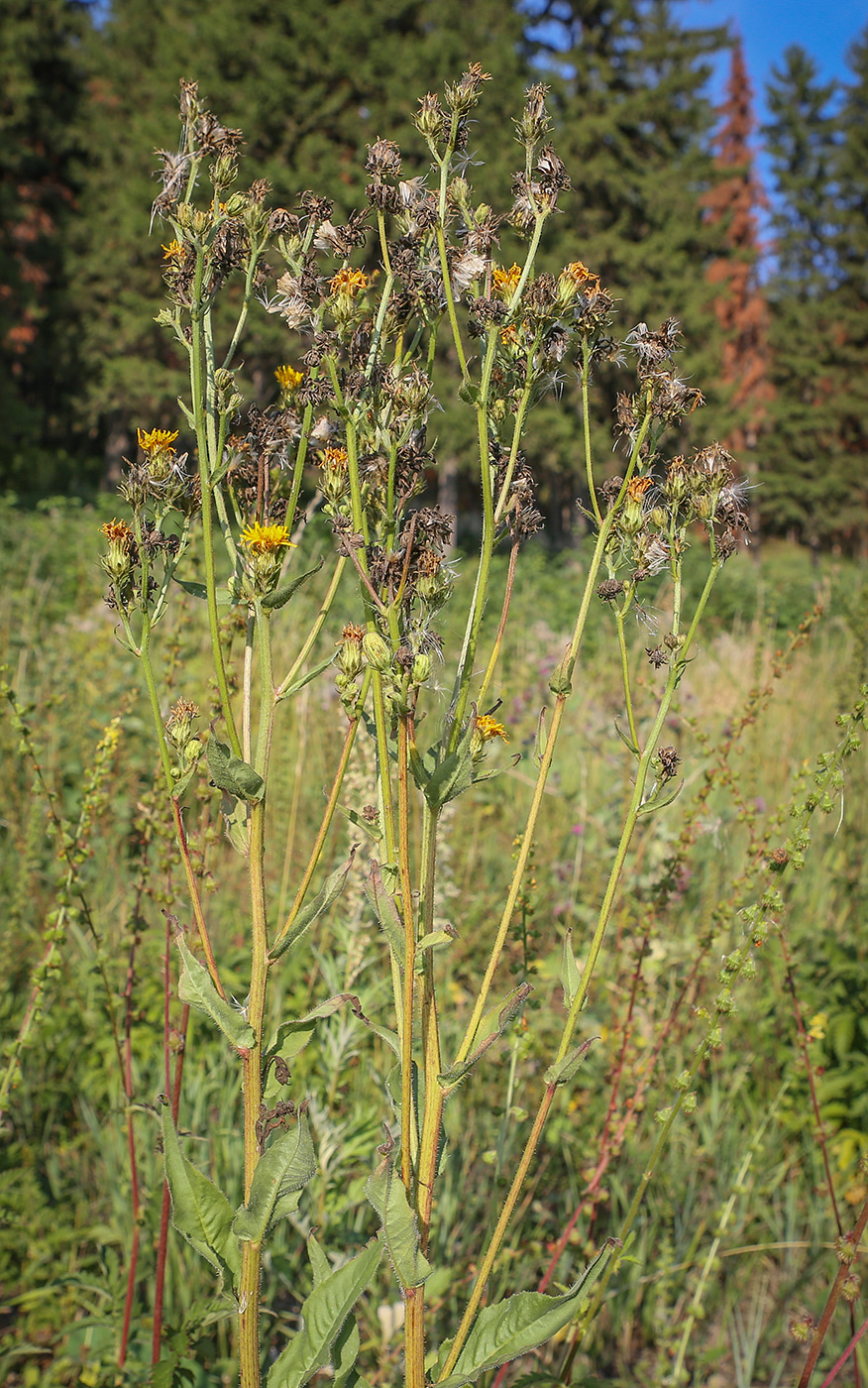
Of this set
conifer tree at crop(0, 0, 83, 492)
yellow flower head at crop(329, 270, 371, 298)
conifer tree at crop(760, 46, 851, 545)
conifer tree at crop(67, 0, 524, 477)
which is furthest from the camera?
conifer tree at crop(760, 46, 851, 545)

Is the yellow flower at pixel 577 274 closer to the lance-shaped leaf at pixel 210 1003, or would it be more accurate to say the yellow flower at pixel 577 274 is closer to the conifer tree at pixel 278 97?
the lance-shaped leaf at pixel 210 1003

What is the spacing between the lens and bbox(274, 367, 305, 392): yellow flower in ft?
3.64

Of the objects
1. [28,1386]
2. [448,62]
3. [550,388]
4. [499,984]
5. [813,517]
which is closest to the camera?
[550,388]

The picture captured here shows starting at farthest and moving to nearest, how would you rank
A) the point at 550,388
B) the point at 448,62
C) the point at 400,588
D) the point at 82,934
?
the point at 448,62, the point at 82,934, the point at 550,388, the point at 400,588

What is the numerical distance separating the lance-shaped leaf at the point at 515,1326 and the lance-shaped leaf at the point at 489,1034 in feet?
0.78

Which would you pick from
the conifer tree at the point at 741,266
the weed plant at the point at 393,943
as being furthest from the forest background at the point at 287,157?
the weed plant at the point at 393,943

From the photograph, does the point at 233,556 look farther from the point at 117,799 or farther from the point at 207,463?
the point at 117,799

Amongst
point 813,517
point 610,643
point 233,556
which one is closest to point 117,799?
point 233,556

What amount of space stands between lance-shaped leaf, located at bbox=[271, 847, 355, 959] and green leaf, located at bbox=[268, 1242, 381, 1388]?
341 millimetres

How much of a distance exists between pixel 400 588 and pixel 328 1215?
4.71 feet

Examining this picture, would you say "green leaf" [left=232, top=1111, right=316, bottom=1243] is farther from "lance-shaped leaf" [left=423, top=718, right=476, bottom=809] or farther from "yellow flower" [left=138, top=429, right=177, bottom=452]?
"yellow flower" [left=138, top=429, right=177, bottom=452]

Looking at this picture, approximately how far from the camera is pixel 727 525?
1137 mm

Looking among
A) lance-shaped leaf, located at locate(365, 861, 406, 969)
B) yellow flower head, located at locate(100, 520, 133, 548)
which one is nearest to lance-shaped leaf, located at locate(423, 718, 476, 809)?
lance-shaped leaf, located at locate(365, 861, 406, 969)

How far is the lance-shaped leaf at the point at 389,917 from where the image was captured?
3.23ft
